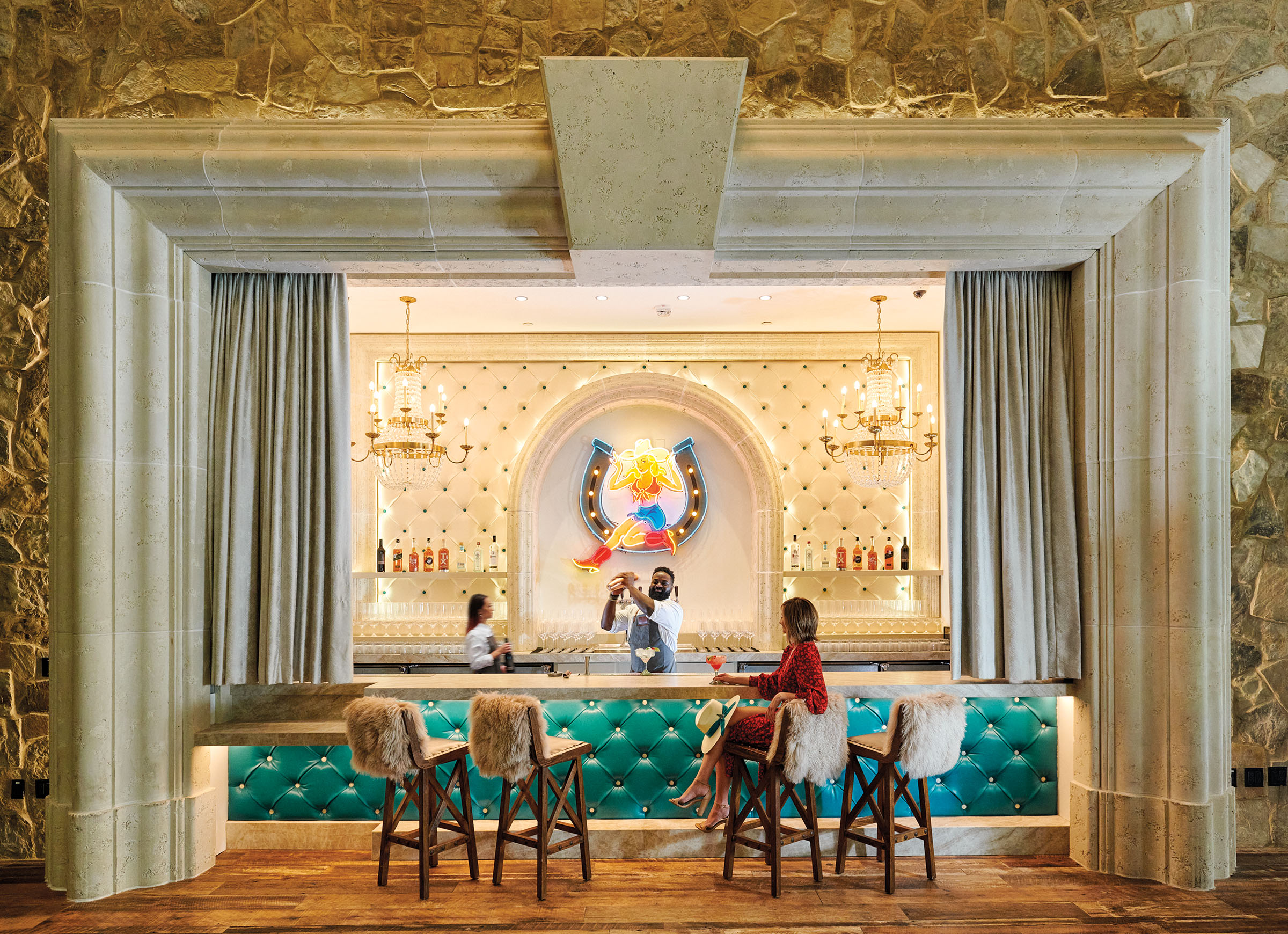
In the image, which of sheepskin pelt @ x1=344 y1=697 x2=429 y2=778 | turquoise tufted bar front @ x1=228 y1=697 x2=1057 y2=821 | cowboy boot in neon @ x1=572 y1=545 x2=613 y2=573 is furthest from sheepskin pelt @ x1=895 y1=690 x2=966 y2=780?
cowboy boot in neon @ x1=572 y1=545 x2=613 y2=573

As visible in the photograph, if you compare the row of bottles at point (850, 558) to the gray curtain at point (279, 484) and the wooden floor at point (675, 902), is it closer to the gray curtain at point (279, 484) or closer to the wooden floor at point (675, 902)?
the wooden floor at point (675, 902)

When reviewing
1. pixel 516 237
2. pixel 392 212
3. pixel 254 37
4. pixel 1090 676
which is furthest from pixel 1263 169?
pixel 254 37

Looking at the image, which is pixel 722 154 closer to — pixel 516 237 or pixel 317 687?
pixel 516 237

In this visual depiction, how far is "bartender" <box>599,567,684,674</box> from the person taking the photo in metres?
6.08

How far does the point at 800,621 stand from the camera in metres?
4.01

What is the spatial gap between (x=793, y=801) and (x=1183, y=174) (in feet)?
11.0

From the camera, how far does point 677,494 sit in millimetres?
8195

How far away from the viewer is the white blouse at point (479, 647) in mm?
5344

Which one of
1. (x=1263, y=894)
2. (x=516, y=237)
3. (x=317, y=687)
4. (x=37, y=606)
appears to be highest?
(x=516, y=237)

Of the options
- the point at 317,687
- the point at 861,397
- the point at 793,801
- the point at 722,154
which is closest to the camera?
the point at 722,154

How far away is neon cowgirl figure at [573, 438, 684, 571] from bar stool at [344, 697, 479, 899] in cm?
405

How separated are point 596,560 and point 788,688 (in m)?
4.28

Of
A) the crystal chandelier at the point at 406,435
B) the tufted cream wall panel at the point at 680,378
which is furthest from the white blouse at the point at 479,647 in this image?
the tufted cream wall panel at the point at 680,378

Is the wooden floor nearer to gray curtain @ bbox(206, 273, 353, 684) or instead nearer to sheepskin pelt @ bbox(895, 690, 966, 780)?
sheepskin pelt @ bbox(895, 690, 966, 780)
